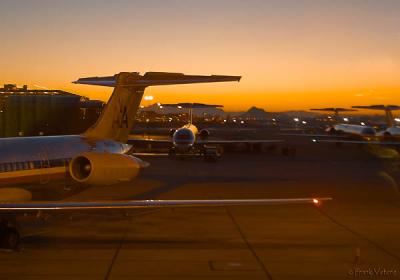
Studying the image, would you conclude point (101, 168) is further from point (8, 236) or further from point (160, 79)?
point (160, 79)

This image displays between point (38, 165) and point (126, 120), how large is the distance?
464cm

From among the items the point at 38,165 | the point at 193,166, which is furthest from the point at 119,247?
the point at 193,166

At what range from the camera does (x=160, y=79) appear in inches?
643

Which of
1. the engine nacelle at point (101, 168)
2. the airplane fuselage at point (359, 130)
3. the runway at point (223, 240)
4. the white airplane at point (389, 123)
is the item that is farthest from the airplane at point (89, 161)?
the airplane fuselage at point (359, 130)

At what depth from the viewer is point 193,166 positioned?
3303 centimetres

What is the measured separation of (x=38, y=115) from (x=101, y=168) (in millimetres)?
26710

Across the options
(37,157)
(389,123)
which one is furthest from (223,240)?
(389,123)

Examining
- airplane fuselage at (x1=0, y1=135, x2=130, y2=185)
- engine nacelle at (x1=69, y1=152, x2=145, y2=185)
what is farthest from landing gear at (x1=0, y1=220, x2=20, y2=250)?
engine nacelle at (x1=69, y1=152, x2=145, y2=185)

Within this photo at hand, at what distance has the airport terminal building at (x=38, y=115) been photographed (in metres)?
38.3

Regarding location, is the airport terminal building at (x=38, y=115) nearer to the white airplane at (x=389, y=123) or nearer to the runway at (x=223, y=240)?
the runway at (x=223, y=240)

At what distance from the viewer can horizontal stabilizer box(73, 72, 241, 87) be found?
1504 cm

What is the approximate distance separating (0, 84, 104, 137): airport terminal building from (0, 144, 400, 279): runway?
18033mm

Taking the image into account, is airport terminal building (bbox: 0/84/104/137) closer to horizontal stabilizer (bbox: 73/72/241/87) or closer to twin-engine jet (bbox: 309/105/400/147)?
twin-engine jet (bbox: 309/105/400/147)

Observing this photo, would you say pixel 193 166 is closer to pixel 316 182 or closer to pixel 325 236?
pixel 316 182
